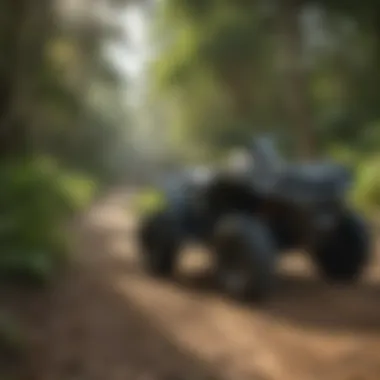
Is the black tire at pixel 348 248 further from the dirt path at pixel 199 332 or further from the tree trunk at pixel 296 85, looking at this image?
the tree trunk at pixel 296 85

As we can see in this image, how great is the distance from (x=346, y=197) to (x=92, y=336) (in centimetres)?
217

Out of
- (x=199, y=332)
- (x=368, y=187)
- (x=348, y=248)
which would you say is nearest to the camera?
(x=199, y=332)

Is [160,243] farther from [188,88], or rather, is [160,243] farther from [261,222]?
[188,88]

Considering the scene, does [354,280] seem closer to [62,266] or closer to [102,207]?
[62,266]

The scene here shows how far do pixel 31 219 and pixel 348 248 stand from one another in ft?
7.58

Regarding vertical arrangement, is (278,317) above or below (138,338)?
above

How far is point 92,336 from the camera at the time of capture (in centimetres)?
377

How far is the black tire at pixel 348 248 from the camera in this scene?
16.7 ft

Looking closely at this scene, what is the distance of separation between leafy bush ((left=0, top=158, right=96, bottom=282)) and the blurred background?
11 mm

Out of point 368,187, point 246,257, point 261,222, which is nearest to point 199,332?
point 246,257

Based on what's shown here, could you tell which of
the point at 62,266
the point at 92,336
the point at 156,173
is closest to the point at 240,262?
the point at 156,173

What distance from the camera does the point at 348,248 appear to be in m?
5.13

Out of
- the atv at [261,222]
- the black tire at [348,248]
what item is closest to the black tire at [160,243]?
the atv at [261,222]

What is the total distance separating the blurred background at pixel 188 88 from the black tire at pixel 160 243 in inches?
15.2
